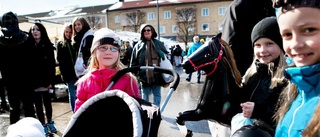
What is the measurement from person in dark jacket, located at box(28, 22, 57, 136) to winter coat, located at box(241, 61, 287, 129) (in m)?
3.08

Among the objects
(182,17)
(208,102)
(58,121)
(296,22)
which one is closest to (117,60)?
(208,102)

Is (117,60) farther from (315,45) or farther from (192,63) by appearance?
(315,45)

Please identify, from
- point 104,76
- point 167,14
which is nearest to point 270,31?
point 104,76

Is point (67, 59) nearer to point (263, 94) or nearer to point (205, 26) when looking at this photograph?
point (263, 94)

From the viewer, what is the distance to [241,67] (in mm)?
2580

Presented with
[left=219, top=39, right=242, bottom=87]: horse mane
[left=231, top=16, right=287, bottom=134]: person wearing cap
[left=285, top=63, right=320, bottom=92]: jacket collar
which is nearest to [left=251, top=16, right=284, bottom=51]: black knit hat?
[left=231, top=16, right=287, bottom=134]: person wearing cap

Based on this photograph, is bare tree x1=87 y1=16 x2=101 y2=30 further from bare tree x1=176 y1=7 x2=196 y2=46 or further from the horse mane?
the horse mane

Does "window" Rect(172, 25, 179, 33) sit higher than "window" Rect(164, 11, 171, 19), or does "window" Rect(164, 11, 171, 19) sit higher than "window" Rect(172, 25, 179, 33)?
"window" Rect(164, 11, 171, 19)

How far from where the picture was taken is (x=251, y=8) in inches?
97.5

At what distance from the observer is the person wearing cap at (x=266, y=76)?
5.89ft

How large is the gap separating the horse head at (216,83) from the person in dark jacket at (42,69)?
2.61 meters

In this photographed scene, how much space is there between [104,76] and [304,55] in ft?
6.14

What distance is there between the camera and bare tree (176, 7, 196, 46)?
1940 inches

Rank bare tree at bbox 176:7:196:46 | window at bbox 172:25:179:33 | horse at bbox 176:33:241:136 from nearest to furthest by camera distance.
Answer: horse at bbox 176:33:241:136
bare tree at bbox 176:7:196:46
window at bbox 172:25:179:33
